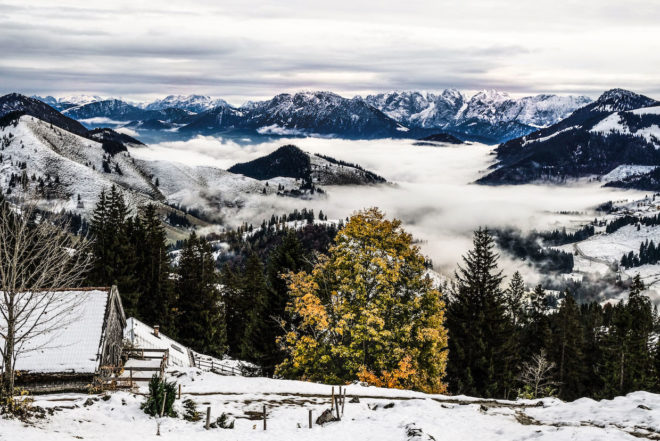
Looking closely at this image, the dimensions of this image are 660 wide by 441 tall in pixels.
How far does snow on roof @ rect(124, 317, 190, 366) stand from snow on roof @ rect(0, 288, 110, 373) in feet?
34.5

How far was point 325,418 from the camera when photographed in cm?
2297

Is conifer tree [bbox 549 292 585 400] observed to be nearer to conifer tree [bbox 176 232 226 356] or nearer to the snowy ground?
conifer tree [bbox 176 232 226 356]

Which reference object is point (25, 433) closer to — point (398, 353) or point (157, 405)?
point (157, 405)

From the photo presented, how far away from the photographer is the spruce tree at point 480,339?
44000mm

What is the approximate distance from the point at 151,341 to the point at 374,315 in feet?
82.0

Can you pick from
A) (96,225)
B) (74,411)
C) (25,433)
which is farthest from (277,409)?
(96,225)

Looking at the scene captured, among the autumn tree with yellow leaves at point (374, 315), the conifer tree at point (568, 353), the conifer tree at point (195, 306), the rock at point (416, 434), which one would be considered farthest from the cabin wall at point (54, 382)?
the conifer tree at point (568, 353)

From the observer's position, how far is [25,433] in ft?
58.6

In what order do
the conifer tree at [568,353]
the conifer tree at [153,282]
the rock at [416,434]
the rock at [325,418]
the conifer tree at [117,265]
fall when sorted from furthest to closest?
the conifer tree at [568,353] → the conifer tree at [153,282] → the conifer tree at [117,265] → the rock at [325,418] → the rock at [416,434]

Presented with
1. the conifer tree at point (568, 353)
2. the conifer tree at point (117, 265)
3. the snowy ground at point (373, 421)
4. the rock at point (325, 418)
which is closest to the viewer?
the snowy ground at point (373, 421)

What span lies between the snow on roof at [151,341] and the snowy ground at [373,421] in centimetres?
1854

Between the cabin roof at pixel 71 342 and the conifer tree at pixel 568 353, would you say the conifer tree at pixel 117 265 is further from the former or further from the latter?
the conifer tree at pixel 568 353

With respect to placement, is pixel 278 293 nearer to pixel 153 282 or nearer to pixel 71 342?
pixel 71 342

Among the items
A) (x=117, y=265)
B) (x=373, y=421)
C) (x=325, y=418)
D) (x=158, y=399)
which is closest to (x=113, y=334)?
(x=158, y=399)
